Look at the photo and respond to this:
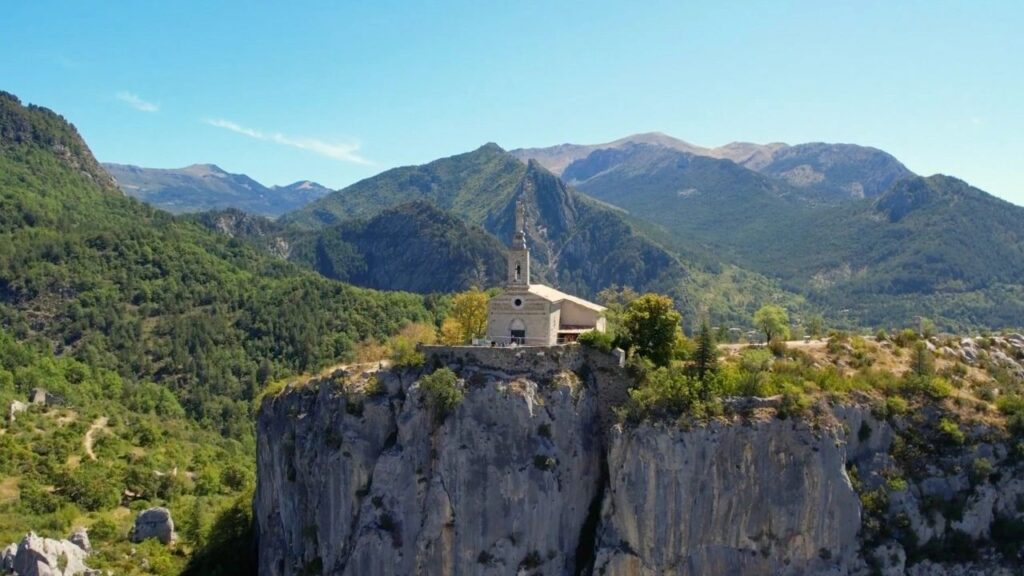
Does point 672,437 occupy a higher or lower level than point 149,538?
higher

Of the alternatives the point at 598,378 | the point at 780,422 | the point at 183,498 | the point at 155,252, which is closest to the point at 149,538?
the point at 183,498

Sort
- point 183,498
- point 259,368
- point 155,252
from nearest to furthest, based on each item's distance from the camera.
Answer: point 183,498 < point 259,368 < point 155,252

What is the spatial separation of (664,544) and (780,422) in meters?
11.0

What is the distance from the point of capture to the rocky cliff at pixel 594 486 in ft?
173

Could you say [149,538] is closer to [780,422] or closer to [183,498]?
[183,498]

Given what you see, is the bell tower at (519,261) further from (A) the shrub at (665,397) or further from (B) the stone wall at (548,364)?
(A) the shrub at (665,397)

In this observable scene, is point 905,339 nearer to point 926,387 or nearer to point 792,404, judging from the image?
point 926,387

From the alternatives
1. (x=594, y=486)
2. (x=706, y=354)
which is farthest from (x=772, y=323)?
(x=594, y=486)

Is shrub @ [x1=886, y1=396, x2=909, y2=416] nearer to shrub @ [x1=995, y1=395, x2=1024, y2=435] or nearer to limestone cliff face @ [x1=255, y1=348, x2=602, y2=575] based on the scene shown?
shrub @ [x1=995, y1=395, x2=1024, y2=435]

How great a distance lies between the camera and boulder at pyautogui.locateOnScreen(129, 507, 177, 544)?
7406 cm

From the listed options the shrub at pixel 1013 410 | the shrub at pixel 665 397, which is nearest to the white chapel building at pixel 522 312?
the shrub at pixel 665 397

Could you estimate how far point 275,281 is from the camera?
7047 inches

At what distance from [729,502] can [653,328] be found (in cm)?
1329

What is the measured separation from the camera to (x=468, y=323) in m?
71.3
